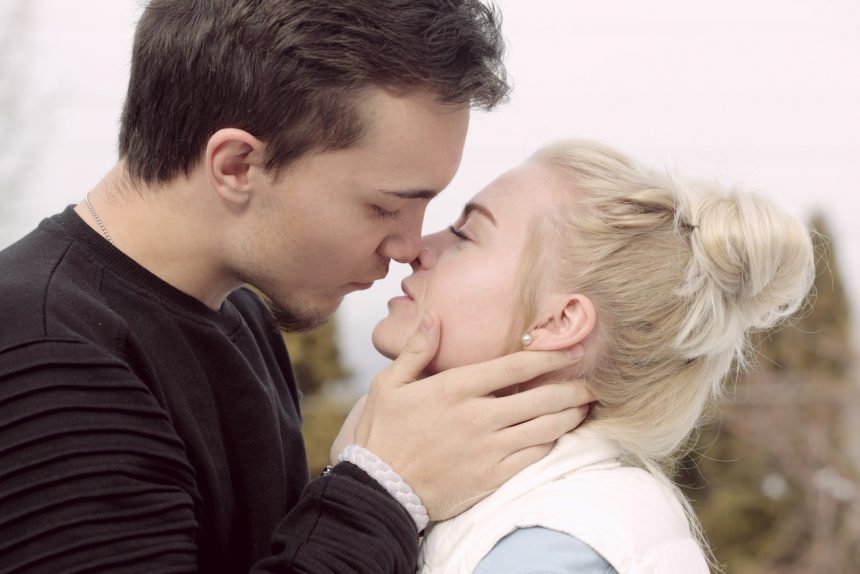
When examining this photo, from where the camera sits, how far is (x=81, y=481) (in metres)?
1.56

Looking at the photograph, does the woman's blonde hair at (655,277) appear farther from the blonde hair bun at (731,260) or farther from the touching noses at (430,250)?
the touching noses at (430,250)

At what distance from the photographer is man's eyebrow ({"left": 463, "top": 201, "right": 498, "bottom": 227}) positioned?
2.19 m

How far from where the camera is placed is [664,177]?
2.24m

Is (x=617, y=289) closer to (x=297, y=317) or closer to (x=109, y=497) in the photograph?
(x=297, y=317)

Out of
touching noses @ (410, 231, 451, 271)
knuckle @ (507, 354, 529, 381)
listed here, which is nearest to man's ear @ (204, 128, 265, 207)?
touching noses @ (410, 231, 451, 271)

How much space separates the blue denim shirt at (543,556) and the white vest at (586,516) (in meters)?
0.02

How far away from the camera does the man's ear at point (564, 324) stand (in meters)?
2.08

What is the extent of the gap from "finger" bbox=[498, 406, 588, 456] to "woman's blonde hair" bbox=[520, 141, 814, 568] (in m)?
0.11

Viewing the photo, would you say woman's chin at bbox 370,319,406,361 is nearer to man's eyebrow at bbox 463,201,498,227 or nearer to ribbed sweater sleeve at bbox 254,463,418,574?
man's eyebrow at bbox 463,201,498,227

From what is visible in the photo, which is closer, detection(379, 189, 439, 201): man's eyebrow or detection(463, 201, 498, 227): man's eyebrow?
detection(379, 189, 439, 201): man's eyebrow

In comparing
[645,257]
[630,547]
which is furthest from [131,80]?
[630,547]

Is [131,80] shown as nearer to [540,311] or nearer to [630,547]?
[540,311]

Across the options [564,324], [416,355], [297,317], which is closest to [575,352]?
[564,324]

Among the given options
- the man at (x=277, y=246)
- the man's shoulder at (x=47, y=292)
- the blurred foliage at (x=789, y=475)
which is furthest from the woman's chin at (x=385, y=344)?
the blurred foliage at (x=789, y=475)
